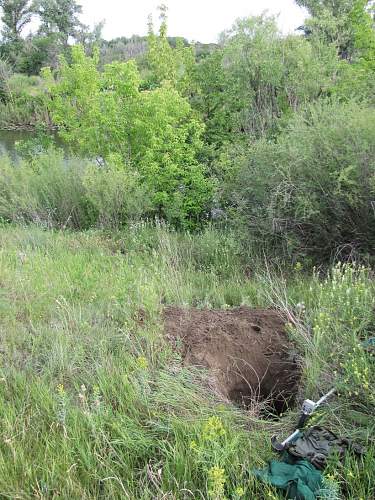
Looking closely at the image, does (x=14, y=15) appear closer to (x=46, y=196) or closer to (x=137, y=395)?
(x=46, y=196)

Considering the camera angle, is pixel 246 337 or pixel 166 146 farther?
pixel 166 146

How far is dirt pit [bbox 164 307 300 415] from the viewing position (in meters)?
3.55

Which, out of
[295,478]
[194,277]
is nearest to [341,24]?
[194,277]

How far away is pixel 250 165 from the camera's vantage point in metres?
6.54

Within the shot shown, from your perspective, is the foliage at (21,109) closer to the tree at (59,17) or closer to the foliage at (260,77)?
the tree at (59,17)

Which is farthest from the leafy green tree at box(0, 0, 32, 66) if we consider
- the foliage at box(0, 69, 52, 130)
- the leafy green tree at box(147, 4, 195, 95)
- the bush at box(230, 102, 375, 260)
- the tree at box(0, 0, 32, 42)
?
the bush at box(230, 102, 375, 260)

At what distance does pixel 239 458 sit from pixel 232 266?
11.2 ft

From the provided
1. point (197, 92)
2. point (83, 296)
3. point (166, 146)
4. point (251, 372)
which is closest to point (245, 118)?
point (197, 92)

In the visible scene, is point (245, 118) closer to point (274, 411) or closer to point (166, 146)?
point (166, 146)

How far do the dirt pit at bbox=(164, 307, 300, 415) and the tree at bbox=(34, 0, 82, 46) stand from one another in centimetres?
4901

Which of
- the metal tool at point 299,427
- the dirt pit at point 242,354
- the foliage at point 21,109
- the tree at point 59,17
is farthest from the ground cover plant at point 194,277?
the tree at point 59,17

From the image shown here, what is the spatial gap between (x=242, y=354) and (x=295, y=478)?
1483 millimetres

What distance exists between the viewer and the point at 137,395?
9.86 feet

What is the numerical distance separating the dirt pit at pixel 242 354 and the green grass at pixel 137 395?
0.57 feet
